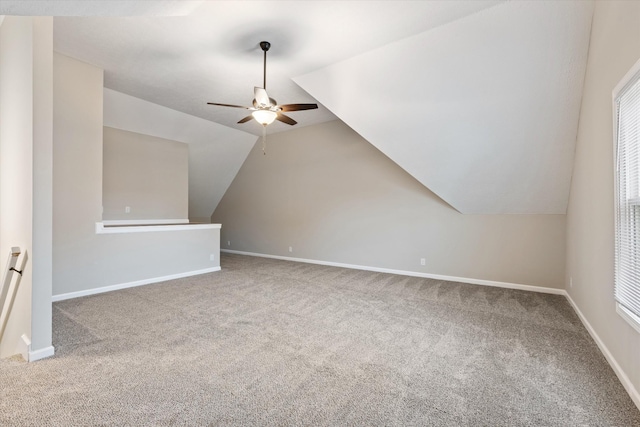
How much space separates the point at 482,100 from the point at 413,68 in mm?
863

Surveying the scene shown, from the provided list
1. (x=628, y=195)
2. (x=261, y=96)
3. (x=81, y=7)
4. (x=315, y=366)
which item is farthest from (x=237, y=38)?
(x=628, y=195)

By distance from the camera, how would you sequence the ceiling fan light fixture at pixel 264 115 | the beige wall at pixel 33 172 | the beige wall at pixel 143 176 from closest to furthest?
the beige wall at pixel 33 172 → the ceiling fan light fixture at pixel 264 115 → the beige wall at pixel 143 176

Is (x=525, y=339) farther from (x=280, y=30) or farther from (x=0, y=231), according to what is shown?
(x=0, y=231)

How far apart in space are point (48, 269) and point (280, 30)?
298 centimetres

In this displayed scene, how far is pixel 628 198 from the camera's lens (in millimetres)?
1944

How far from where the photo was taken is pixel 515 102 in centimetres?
321

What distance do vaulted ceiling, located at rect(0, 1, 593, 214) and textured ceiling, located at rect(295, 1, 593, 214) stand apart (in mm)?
12

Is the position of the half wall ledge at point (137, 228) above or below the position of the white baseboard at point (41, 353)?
above

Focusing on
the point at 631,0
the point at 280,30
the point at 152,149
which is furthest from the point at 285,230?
the point at 631,0

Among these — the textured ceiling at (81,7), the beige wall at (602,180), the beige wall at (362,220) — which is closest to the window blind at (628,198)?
the beige wall at (602,180)

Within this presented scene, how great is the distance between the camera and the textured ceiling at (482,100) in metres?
2.74

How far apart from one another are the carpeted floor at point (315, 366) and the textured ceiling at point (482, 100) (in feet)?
5.57

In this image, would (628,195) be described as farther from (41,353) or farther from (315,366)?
(41,353)

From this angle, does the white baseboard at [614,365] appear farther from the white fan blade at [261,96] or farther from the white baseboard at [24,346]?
the white baseboard at [24,346]
